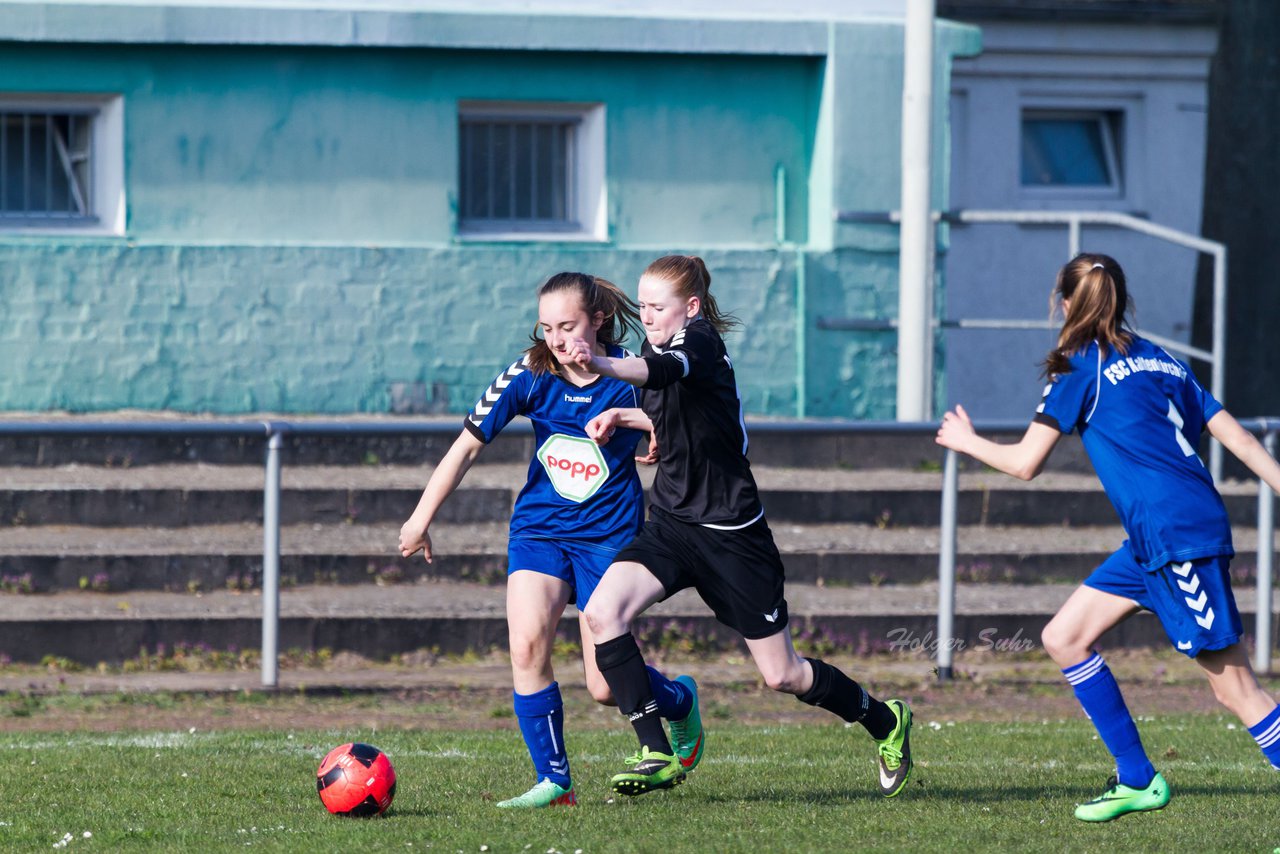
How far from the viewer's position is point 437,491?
20.9ft

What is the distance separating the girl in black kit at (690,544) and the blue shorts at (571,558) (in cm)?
13

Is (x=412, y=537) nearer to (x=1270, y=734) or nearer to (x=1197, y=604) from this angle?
(x=1197, y=604)

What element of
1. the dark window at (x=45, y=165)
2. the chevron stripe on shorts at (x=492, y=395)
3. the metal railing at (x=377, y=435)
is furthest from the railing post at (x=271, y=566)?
the dark window at (x=45, y=165)

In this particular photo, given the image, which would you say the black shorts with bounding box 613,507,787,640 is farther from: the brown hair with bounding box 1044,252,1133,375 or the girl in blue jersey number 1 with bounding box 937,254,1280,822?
the brown hair with bounding box 1044,252,1133,375

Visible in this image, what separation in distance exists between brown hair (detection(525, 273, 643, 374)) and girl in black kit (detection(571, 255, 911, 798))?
0.10 m

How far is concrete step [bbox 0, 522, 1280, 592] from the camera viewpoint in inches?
421

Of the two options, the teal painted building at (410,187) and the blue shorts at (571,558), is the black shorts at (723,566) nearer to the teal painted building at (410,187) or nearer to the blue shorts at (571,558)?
the blue shorts at (571,558)

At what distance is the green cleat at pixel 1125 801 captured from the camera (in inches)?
235

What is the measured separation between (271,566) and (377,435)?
0.87 m

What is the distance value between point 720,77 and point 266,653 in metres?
6.44

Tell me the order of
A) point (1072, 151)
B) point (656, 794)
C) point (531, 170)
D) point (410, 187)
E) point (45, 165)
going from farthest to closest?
point (1072, 151)
point (531, 170)
point (410, 187)
point (45, 165)
point (656, 794)

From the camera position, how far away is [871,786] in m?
6.93

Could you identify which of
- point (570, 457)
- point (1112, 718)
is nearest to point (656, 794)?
point (570, 457)

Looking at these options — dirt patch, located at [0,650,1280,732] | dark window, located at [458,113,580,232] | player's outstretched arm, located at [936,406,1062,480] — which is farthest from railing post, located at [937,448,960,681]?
dark window, located at [458,113,580,232]
